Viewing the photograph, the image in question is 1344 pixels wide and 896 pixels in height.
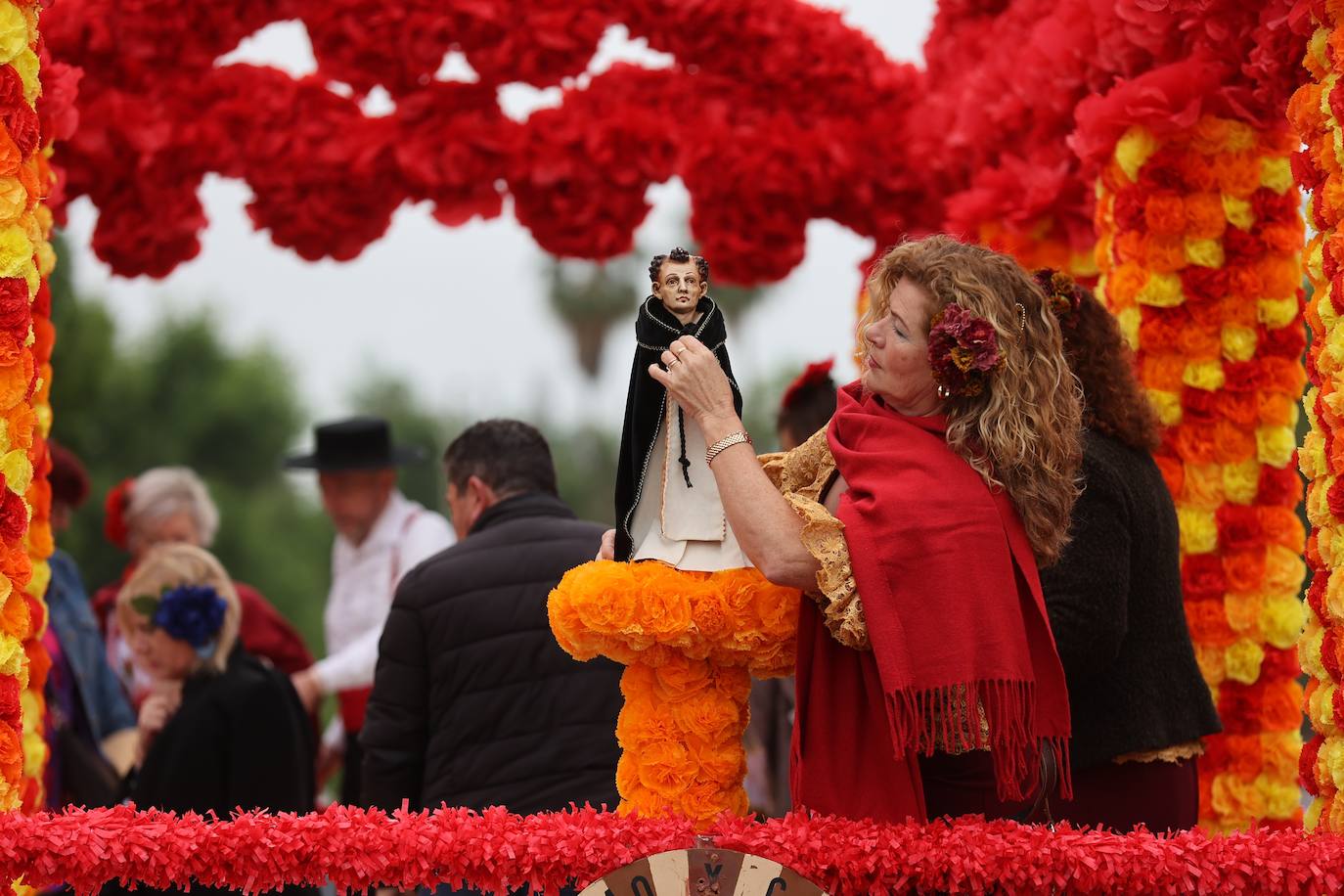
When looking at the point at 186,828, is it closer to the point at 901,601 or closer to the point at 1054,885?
the point at 901,601

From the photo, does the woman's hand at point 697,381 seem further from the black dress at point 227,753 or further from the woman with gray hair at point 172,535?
the woman with gray hair at point 172,535

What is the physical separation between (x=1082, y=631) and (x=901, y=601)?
51 cm

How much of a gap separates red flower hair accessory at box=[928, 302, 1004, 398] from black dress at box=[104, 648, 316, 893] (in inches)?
88.8

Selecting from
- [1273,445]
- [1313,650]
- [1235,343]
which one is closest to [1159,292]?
[1235,343]

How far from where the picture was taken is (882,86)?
577 centimetres

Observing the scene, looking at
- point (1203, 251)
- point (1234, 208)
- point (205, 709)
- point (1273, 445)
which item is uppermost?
point (1234, 208)

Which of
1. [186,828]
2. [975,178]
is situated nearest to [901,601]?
[186,828]

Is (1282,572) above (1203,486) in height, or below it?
below

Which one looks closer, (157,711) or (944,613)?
(944,613)

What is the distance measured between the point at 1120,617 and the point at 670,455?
85 cm

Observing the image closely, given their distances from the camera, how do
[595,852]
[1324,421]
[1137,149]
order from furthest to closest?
[1137,149] → [1324,421] → [595,852]

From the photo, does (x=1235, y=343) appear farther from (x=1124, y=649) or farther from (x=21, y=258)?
(x=21, y=258)

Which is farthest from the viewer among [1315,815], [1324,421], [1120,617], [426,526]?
[426,526]

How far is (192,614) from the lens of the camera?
4.31 metres
